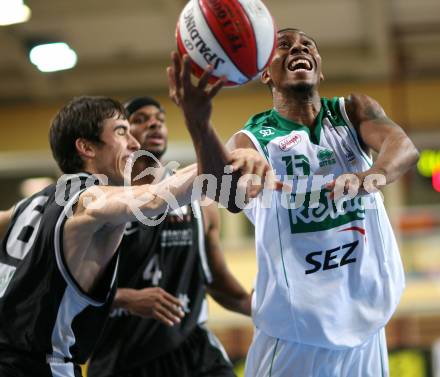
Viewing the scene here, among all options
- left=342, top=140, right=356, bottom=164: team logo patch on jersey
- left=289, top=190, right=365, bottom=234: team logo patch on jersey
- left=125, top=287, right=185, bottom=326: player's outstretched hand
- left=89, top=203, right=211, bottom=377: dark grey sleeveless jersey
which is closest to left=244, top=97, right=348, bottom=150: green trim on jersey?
left=342, top=140, right=356, bottom=164: team logo patch on jersey

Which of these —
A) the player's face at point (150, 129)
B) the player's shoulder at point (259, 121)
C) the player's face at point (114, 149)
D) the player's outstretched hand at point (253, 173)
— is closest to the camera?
the player's outstretched hand at point (253, 173)

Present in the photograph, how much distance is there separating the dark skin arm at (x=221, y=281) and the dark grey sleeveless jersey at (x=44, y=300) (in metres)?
1.51

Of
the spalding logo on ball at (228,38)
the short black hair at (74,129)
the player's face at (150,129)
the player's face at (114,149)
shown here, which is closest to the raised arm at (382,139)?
the spalding logo on ball at (228,38)

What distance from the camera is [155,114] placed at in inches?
202

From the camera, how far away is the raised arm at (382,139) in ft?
10.7

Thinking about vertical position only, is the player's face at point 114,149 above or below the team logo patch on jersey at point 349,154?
above

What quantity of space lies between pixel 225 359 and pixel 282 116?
67.4 inches

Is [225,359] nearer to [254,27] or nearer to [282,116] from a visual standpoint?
[282,116]

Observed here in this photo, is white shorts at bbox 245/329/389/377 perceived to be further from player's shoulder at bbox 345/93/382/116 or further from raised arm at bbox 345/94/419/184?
player's shoulder at bbox 345/93/382/116

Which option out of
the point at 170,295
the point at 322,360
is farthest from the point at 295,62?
the point at 170,295

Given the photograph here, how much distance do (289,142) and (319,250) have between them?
0.50 m

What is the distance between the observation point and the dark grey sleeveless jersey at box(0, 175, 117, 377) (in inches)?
131

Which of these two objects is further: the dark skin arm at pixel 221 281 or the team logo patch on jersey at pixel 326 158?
the dark skin arm at pixel 221 281

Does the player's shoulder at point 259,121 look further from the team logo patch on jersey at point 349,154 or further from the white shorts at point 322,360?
the white shorts at point 322,360
